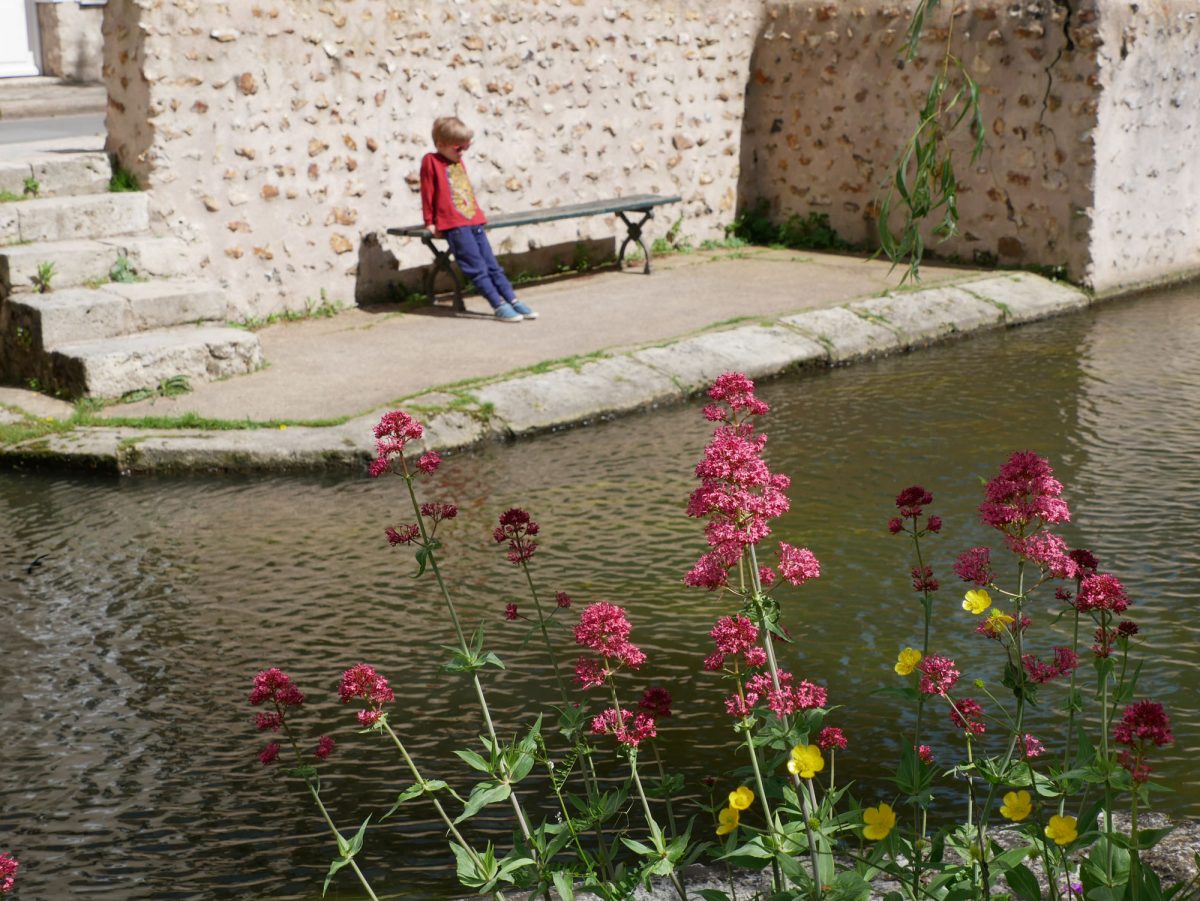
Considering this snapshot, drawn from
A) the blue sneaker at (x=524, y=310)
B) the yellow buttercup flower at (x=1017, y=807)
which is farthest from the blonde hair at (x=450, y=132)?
the yellow buttercup flower at (x=1017, y=807)

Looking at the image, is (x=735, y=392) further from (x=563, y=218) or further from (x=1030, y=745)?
(x=563, y=218)

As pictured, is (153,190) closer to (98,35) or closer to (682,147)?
(682,147)

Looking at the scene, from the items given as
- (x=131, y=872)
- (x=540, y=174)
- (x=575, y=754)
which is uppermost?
(x=540, y=174)

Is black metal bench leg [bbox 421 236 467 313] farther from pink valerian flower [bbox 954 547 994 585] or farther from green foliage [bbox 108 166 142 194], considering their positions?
pink valerian flower [bbox 954 547 994 585]

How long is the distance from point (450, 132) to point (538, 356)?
194cm

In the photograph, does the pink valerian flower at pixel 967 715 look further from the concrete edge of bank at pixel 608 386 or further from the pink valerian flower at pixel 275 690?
the concrete edge of bank at pixel 608 386

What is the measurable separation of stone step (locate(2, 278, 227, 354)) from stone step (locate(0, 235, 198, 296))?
0.31 feet

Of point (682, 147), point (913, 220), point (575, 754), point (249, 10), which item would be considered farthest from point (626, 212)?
point (575, 754)

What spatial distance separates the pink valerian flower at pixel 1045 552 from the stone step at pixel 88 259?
6.60m

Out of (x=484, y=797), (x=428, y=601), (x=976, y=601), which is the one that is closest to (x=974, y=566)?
(x=976, y=601)

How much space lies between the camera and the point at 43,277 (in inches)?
312

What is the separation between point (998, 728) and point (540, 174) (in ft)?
24.3

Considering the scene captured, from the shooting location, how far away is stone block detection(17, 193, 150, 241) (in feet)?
27.3

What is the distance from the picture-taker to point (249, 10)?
29.3 ft
